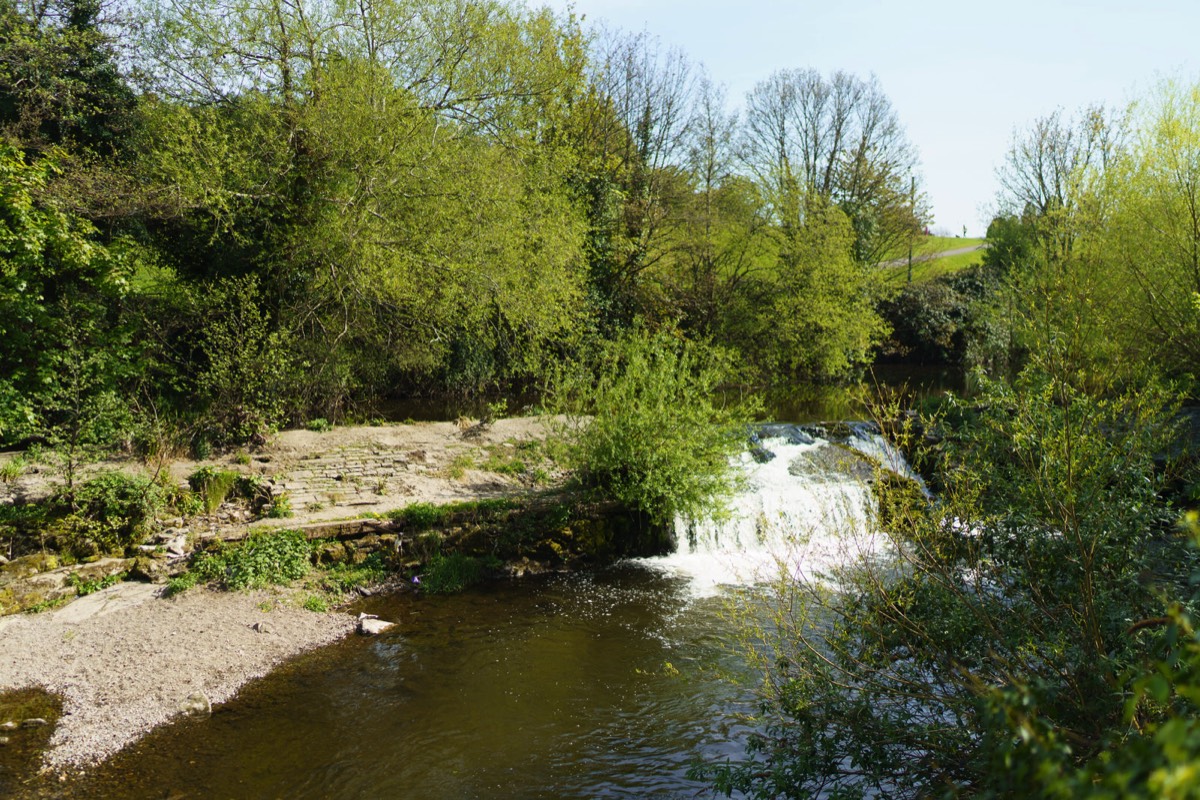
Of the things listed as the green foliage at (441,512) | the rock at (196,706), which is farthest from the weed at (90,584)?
the green foliage at (441,512)

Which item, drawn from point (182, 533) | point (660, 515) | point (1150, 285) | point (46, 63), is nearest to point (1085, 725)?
point (660, 515)

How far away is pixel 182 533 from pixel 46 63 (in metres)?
9.86

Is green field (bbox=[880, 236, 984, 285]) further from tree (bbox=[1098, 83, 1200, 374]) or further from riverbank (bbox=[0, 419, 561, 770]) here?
riverbank (bbox=[0, 419, 561, 770])

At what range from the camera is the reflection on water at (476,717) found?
641cm

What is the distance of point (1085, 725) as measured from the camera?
3928mm

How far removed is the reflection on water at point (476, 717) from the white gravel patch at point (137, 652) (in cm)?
33

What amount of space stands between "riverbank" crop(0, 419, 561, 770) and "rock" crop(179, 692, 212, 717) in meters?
0.03

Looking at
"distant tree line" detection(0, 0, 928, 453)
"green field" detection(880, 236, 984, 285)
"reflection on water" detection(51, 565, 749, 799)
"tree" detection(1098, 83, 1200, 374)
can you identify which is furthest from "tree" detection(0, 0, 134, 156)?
"green field" detection(880, 236, 984, 285)

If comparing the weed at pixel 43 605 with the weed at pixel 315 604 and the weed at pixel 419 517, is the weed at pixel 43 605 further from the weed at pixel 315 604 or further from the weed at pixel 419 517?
the weed at pixel 419 517

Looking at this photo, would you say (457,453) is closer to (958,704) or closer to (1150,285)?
(958,704)

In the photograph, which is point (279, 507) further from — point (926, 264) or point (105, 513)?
point (926, 264)

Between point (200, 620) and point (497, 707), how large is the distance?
12.7 ft

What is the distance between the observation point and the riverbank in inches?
293

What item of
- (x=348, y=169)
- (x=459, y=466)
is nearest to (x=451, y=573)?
(x=459, y=466)
